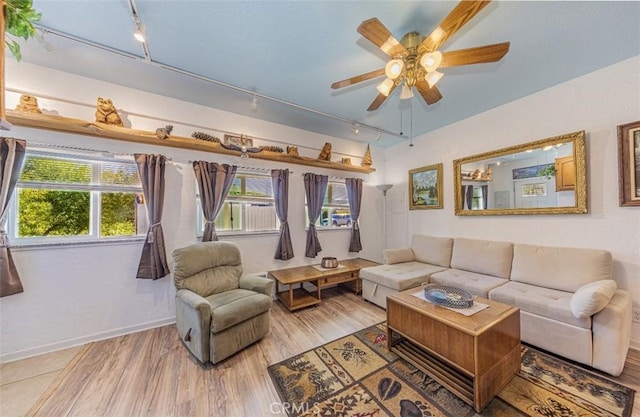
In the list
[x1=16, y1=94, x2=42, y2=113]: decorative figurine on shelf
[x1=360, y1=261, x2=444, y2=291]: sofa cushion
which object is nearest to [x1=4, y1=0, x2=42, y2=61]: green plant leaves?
[x1=16, y1=94, x2=42, y2=113]: decorative figurine on shelf

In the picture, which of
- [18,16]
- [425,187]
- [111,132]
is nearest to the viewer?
[18,16]

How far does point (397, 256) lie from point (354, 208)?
1174 millimetres

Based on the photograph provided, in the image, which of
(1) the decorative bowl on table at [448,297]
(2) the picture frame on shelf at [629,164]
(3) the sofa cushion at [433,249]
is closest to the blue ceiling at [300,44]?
(2) the picture frame on shelf at [629,164]

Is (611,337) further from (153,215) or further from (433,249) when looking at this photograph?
(153,215)

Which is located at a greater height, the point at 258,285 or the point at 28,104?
the point at 28,104

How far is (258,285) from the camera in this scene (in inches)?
97.0

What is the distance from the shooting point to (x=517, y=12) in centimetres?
161

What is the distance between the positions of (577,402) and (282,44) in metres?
3.45

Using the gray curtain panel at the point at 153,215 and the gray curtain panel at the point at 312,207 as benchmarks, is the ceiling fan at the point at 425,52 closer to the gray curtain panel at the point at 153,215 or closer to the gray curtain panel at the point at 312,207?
the gray curtain panel at the point at 312,207

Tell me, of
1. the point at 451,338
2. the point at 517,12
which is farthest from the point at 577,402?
the point at 517,12

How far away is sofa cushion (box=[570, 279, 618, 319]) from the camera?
1.69 m

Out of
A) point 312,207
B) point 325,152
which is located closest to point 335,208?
point 312,207

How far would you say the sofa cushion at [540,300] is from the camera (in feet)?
6.15

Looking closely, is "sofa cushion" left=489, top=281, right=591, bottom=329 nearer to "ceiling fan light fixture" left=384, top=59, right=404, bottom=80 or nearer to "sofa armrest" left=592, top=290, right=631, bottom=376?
"sofa armrest" left=592, top=290, right=631, bottom=376
